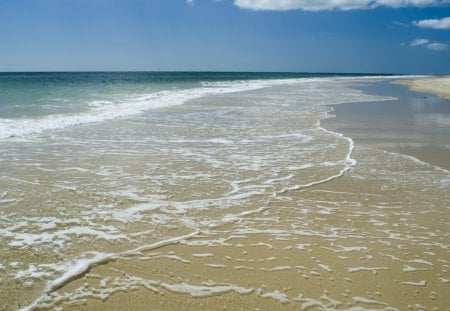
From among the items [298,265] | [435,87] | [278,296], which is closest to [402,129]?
[298,265]

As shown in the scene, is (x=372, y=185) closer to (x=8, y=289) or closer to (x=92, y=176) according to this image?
(x=92, y=176)

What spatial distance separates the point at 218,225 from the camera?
5.23m

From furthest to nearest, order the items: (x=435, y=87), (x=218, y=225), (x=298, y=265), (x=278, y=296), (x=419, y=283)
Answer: (x=435, y=87)
(x=218, y=225)
(x=298, y=265)
(x=419, y=283)
(x=278, y=296)

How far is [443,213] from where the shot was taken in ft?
18.7

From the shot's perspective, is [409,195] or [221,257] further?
[409,195]

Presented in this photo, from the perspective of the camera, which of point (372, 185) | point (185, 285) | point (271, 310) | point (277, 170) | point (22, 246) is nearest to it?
point (271, 310)

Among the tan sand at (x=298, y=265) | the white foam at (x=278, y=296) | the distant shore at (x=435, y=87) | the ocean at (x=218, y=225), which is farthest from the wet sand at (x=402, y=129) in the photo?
the distant shore at (x=435, y=87)

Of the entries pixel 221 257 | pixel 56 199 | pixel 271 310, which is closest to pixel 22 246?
pixel 56 199

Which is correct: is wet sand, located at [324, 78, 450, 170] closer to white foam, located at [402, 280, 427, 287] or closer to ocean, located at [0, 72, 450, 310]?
ocean, located at [0, 72, 450, 310]

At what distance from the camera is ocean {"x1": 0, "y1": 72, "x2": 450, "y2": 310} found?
12.3 feet

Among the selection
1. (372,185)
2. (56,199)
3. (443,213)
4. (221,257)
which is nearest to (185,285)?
(221,257)

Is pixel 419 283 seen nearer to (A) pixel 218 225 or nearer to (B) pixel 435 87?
(A) pixel 218 225

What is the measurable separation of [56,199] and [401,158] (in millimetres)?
7067

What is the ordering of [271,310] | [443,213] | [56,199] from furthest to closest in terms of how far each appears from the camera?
1. [56,199]
2. [443,213]
3. [271,310]
